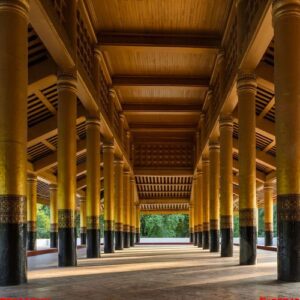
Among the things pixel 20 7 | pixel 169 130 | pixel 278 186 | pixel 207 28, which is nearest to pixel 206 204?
pixel 169 130

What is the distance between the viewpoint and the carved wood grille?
1303 inches

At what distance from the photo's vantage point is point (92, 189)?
17594mm

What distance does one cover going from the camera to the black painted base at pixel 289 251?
28.8ft

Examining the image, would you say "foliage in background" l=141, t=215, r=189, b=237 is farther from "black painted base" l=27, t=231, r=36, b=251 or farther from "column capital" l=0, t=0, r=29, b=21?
"column capital" l=0, t=0, r=29, b=21

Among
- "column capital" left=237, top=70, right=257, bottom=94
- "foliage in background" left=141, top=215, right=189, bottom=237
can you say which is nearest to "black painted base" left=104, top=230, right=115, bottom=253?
"column capital" left=237, top=70, right=257, bottom=94

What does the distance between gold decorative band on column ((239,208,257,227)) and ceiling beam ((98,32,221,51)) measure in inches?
252

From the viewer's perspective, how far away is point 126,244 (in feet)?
103

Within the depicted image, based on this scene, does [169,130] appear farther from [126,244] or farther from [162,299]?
[162,299]

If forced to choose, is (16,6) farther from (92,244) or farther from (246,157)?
(92,244)

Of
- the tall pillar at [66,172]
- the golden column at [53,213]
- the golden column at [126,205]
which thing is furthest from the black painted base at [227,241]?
the golden column at [53,213]

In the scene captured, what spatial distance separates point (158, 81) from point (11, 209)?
529 inches

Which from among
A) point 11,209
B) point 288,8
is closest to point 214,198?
point 288,8

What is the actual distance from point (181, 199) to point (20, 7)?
3324cm

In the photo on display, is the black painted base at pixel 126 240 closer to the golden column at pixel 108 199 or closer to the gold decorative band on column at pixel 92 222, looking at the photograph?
the golden column at pixel 108 199
